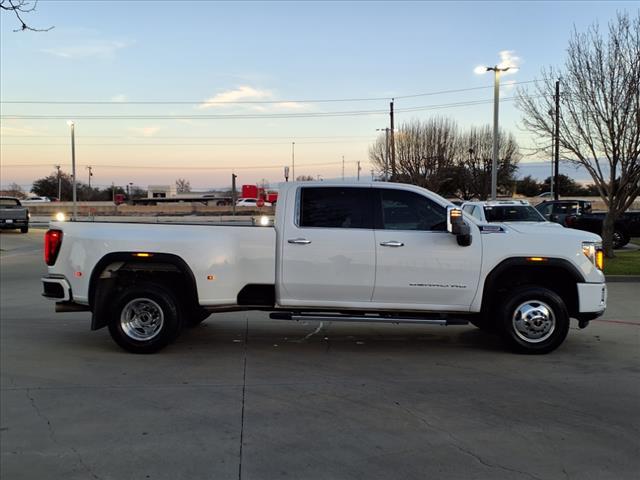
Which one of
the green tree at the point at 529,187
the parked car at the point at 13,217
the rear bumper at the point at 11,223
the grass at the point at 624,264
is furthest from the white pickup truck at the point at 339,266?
the green tree at the point at 529,187

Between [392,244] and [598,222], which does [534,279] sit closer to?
[392,244]

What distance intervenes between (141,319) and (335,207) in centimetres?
258

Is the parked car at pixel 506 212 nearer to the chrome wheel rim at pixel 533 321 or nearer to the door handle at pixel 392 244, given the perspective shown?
the chrome wheel rim at pixel 533 321

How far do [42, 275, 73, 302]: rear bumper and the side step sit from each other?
234 cm

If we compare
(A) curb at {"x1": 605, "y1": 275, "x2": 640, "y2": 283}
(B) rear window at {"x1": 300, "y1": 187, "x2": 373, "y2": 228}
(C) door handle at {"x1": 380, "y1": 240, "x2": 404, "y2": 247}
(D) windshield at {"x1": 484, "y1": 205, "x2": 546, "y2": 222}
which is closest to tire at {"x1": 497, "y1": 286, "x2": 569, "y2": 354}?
(C) door handle at {"x1": 380, "y1": 240, "x2": 404, "y2": 247}

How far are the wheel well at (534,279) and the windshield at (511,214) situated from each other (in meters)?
8.89

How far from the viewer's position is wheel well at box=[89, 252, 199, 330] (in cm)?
621

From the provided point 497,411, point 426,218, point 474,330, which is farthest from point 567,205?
point 497,411

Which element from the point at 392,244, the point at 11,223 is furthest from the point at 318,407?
the point at 11,223

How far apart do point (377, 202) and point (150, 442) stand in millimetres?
3541

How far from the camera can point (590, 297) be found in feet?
20.5

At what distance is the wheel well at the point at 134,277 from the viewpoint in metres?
6.21

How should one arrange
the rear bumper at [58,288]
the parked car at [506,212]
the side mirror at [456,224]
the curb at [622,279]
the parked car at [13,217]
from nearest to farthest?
the side mirror at [456,224] < the rear bumper at [58,288] < the curb at [622,279] < the parked car at [506,212] < the parked car at [13,217]

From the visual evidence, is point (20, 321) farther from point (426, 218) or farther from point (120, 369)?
point (426, 218)
